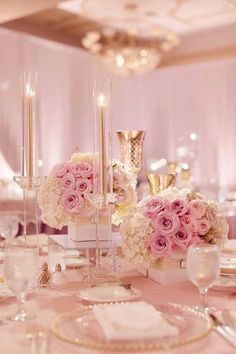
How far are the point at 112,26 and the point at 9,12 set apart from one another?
176 centimetres

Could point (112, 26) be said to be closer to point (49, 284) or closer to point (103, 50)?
point (103, 50)

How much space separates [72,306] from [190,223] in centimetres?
40

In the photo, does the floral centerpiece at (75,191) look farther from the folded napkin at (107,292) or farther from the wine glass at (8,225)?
the wine glass at (8,225)

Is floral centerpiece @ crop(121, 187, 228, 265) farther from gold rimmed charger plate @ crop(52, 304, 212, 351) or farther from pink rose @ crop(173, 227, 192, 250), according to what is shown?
gold rimmed charger plate @ crop(52, 304, 212, 351)

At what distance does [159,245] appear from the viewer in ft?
4.95

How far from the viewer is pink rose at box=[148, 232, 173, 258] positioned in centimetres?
149

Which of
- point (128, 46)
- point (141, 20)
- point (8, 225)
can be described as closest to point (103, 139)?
point (8, 225)

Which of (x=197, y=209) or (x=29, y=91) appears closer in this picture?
(x=197, y=209)

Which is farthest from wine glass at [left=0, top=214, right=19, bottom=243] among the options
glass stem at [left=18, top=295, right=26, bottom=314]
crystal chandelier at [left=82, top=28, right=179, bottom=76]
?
crystal chandelier at [left=82, top=28, right=179, bottom=76]

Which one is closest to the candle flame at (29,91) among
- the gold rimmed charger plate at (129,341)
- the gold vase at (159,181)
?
the gold vase at (159,181)

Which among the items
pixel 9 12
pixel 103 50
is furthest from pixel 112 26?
pixel 9 12

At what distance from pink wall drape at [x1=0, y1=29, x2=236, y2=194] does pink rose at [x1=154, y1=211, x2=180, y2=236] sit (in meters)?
5.13

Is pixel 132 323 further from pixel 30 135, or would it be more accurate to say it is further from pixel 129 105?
pixel 129 105

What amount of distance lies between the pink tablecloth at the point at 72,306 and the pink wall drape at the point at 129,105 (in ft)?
16.9
